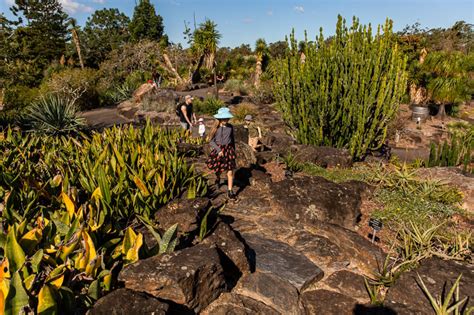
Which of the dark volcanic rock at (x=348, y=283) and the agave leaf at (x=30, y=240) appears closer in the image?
the agave leaf at (x=30, y=240)

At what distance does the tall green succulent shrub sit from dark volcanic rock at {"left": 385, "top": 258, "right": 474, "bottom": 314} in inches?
168

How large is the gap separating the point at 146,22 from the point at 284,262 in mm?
57161

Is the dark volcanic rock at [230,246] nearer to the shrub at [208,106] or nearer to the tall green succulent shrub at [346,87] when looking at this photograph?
the tall green succulent shrub at [346,87]

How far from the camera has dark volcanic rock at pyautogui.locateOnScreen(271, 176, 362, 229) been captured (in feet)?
15.7

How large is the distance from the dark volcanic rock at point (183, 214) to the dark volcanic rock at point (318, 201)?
4.61ft

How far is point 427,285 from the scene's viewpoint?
329 cm

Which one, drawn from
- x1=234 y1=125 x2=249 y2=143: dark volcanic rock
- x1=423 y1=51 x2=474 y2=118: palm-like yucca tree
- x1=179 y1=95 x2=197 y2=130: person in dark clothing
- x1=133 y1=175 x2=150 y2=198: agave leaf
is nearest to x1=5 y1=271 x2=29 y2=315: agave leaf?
x1=133 y1=175 x2=150 y2=198: agave leaf

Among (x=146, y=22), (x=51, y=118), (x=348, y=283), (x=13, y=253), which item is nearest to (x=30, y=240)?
(x=13, y=253)

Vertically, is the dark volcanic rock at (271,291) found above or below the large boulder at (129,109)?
below

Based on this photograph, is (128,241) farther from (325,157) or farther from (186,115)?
(186,115)

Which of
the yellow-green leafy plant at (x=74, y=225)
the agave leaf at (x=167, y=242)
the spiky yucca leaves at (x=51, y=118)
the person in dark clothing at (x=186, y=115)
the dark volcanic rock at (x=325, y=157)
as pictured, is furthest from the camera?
the person in dark clothing at (x=186, y=115)

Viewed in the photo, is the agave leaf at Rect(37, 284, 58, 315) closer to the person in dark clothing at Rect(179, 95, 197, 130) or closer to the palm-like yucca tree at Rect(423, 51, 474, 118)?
the person in dark clothing at Rect(179, 95, 197, 130)

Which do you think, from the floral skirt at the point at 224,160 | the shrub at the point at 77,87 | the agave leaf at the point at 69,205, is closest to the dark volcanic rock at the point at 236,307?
the agave leaf at the point at 69,205

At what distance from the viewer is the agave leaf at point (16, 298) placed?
2062mm
